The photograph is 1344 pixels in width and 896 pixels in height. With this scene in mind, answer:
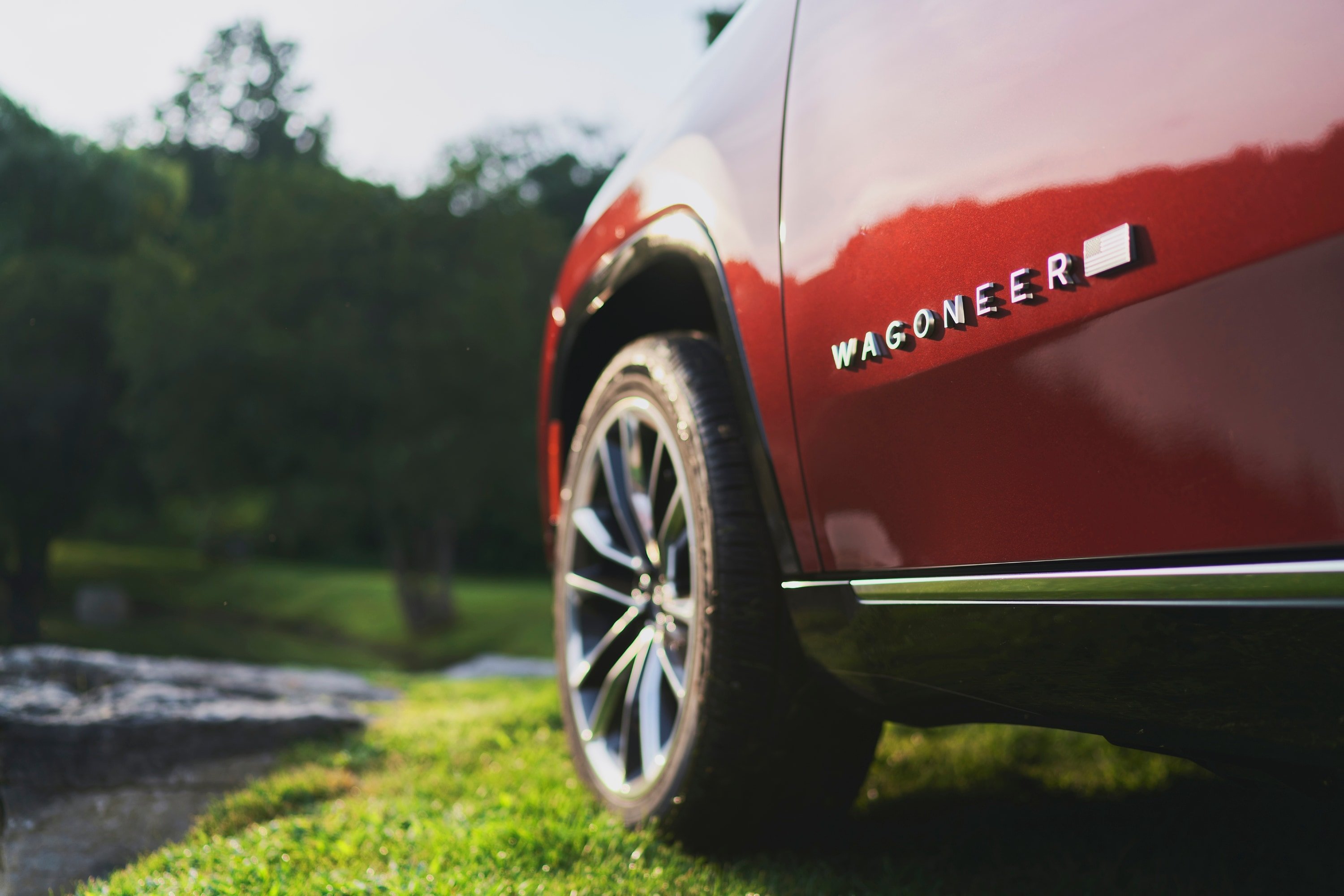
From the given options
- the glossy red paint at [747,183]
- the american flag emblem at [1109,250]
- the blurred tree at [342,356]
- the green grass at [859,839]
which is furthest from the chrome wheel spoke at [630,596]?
the blurred tree at [342,356]

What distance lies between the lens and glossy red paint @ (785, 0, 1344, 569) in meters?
0.85

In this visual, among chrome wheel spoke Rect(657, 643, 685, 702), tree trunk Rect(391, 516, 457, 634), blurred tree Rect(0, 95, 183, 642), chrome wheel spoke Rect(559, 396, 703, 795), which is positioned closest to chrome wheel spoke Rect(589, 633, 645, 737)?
chrome wheel spoke Rect(559, 396, 703, 795)

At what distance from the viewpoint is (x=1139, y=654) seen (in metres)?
1.04

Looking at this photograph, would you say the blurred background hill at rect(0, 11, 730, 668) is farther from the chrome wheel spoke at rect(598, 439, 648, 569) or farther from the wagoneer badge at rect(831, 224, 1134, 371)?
the wagoneer badge at rect(831, 224, 1134, 371)

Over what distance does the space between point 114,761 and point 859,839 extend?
2.16m

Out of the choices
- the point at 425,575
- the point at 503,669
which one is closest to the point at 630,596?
the point at 503,669

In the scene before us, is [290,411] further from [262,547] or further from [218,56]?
[262,547]

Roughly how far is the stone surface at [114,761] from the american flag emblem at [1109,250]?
8.37 ft

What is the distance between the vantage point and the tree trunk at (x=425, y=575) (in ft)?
68.7

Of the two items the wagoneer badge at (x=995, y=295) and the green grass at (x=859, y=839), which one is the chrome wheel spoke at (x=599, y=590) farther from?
the wagoneer badge at (x=995, y=295)

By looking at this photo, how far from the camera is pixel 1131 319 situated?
0.99 meters

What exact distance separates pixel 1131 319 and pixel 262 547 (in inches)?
1489

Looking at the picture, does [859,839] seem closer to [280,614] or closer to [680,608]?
[680,608]

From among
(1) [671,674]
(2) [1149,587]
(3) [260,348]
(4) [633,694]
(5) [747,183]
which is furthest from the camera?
(3) [260,348]
